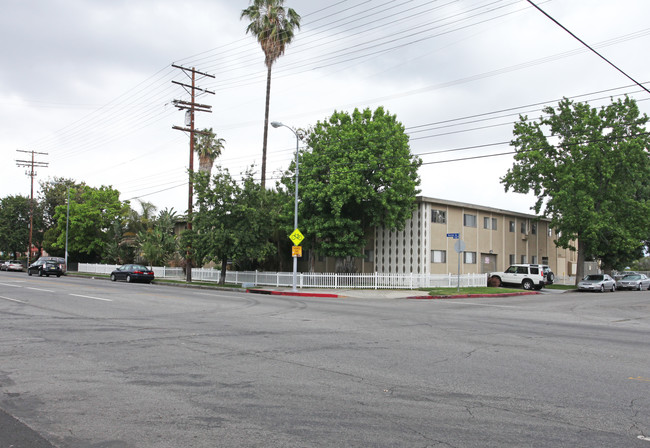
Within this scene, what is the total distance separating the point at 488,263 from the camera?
125ft

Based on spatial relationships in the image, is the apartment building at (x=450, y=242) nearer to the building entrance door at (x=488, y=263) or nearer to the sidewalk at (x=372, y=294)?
the building entrance door at (x=488, y=263)

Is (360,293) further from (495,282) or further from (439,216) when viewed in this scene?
A: (495,282)

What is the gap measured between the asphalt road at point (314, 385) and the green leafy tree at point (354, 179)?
16.8m

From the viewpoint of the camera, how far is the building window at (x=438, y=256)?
110 feet

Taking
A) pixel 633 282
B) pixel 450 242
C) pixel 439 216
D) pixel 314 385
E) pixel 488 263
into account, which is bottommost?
pixel 633 282

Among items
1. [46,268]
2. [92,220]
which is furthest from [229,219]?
[92,220]

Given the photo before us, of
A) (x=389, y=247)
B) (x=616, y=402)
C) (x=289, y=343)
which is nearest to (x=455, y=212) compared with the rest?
(x=389, y=247)

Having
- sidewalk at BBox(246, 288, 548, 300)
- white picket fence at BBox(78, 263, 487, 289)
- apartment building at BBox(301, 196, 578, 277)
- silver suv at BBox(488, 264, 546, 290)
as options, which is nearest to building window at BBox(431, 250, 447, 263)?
apartment building at BBox(301, 196, 578, 277)

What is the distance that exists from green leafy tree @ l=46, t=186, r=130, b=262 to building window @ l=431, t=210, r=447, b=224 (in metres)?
37.0

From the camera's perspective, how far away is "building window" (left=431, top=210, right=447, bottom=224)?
110 feet

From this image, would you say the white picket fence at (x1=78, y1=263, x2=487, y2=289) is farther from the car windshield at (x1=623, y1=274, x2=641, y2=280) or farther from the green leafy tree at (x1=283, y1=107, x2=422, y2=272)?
the car windshield at (x1=623, y1=274, x2=641, y2=280)

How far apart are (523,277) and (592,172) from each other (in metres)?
10.7

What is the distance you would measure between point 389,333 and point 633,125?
34.9 m

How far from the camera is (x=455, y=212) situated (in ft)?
115
